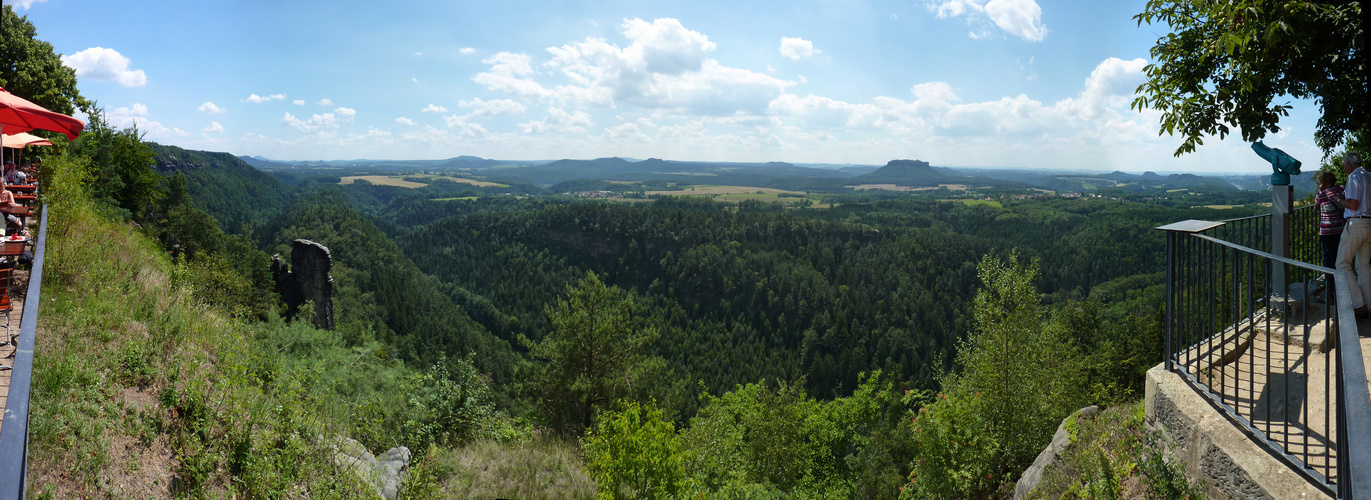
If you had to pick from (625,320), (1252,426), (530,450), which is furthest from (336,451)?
(625,320)

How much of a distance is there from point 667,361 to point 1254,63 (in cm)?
3409

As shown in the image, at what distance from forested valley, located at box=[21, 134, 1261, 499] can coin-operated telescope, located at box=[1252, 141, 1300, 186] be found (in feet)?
10.1

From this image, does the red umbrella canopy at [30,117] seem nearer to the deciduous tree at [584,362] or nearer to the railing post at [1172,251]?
the railing post at [1172,251]

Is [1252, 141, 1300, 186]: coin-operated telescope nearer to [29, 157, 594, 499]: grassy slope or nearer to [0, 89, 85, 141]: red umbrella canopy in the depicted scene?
[29, 157, 594, 499]: grassy slope

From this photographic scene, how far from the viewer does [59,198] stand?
408 inches

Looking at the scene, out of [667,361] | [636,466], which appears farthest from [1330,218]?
[667,361]

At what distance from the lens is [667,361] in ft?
126

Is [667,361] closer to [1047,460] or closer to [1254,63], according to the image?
[1047,460]

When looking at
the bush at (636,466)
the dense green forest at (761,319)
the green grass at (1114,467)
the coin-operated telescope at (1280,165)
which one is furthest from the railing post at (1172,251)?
the bush at (636,466)

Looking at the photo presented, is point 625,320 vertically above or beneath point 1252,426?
beneath

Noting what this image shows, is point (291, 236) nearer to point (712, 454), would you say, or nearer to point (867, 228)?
point (712, 454)

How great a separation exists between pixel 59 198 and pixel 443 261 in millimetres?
100171

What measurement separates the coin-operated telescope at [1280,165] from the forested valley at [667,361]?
3064mm

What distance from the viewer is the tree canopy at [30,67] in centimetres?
1560
